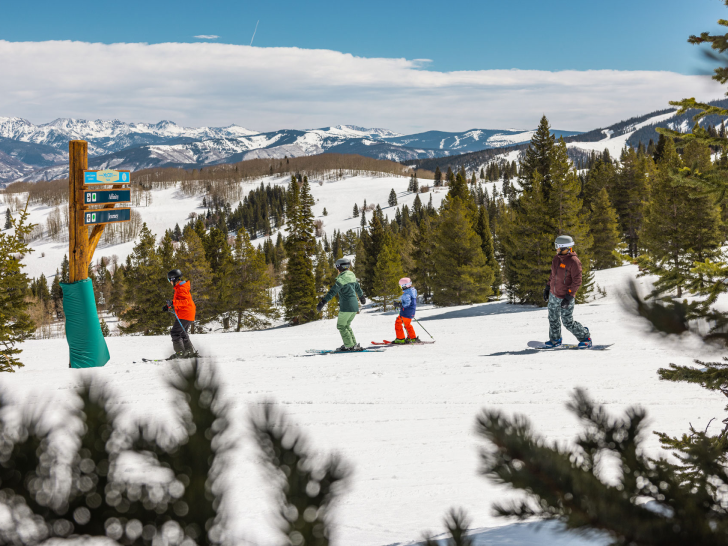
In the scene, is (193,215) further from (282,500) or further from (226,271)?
(282,500)

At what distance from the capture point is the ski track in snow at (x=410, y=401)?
3.28 metres

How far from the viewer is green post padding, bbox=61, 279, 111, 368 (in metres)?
9.48

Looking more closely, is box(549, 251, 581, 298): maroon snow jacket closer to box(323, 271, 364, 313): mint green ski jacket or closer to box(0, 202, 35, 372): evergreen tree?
box(323, 271, 364, 313): mint green ski jacket

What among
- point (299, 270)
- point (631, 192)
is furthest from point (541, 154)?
point (631, 192)

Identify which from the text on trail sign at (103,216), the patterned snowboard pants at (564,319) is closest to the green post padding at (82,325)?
the text on trail sign at (103,216)

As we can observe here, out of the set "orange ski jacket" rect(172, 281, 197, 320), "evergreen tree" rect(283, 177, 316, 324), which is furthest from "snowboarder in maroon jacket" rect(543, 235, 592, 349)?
"evergreen tree" rect(283, 177, 316, 324)

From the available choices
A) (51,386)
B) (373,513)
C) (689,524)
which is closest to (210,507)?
(689,524)

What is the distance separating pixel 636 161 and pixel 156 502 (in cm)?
4977

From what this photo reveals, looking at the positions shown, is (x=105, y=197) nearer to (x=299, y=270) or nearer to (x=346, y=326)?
(x=346, y=326)

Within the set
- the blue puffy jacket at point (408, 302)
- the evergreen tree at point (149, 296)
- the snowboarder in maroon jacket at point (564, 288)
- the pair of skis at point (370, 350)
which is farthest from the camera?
the evergreen tree at point (149, 296)

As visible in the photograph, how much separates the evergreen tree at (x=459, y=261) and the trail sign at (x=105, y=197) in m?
22.6

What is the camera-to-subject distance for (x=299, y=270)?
120ft

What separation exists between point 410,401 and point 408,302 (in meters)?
4.97

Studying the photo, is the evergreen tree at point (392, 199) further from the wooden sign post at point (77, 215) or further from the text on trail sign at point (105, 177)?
the wooden sign post at point (77, 215)
